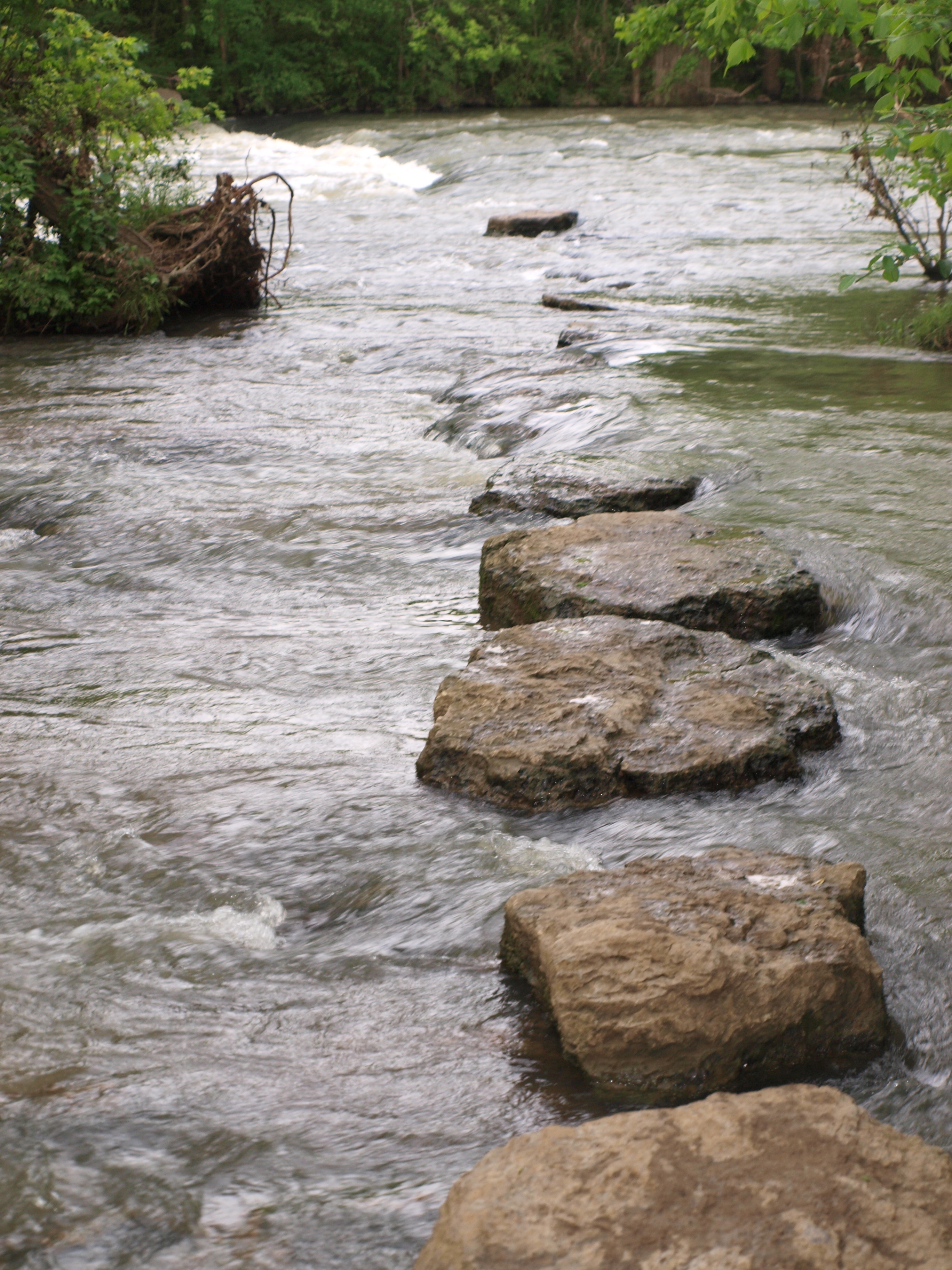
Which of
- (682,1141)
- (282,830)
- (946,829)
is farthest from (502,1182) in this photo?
(946,829)

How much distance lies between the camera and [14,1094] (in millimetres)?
2377

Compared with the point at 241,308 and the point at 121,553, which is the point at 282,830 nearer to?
the point at 121,553

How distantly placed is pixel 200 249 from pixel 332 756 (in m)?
8.92

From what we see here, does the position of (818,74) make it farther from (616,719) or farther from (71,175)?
(616,719)

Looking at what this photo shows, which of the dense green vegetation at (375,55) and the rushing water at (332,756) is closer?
the rushing water at (332,756)

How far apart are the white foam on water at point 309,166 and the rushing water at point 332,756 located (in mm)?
10017

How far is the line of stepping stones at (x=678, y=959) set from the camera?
5.84ft

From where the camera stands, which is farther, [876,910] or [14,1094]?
[876,910]

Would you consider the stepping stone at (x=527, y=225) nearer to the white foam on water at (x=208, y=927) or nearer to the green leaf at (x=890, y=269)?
the green leaf at (x=890, y=269)

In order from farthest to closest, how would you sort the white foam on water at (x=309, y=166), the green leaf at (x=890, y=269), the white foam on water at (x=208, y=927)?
the white foam on water at (x=309, y=166) → the green leaf at (x=890, y=269) → the white foam on water at (x=208, y=927)

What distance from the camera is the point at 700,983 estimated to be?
2412mm

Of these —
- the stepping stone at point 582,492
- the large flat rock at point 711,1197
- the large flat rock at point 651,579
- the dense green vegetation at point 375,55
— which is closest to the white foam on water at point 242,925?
the large flat rock at point 711,1197

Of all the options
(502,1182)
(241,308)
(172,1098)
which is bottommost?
(172,1098)

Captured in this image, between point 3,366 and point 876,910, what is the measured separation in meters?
8.93
